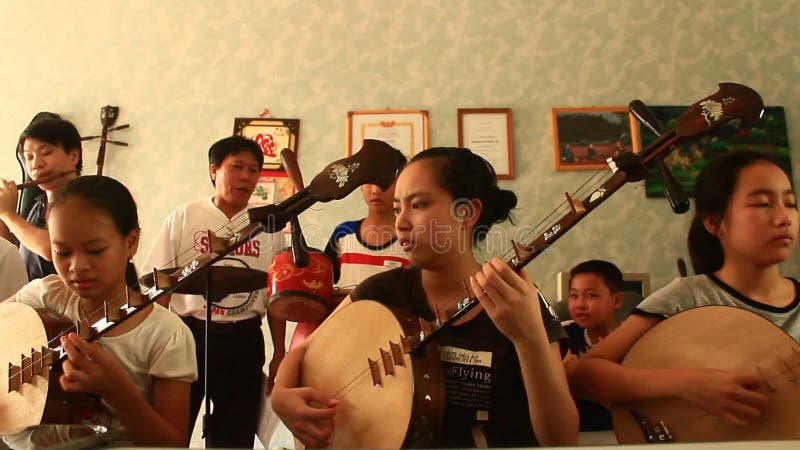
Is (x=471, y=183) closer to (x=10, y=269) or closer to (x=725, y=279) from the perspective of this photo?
(x=725, y=279)

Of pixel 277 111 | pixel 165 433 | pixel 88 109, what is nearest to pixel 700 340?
pixel 165 433

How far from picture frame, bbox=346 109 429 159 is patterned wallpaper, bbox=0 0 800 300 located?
0.04m

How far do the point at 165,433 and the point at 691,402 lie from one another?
2.37 ft

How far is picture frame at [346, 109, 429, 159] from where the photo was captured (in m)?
2.12

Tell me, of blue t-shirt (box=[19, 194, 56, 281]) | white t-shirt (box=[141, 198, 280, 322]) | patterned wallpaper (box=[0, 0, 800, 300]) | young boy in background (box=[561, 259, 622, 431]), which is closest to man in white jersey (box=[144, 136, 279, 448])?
white t-shirt (box=[141, 198, 280, 322])

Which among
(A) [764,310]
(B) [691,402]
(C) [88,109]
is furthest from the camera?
(C) [88,109]

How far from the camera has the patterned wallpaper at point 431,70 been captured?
2002 millimetres

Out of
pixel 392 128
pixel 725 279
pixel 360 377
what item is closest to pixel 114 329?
pixel 360 377

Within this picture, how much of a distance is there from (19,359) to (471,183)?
2.51 ft

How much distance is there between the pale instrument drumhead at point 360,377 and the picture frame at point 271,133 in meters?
1.22

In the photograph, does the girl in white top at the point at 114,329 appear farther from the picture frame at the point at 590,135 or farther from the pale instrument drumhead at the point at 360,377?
the picture frame at the point at 590,135

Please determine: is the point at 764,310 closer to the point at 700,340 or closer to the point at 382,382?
the point at 700,340

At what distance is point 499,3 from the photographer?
2.23 metres

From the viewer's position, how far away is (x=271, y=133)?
2.09 metres
